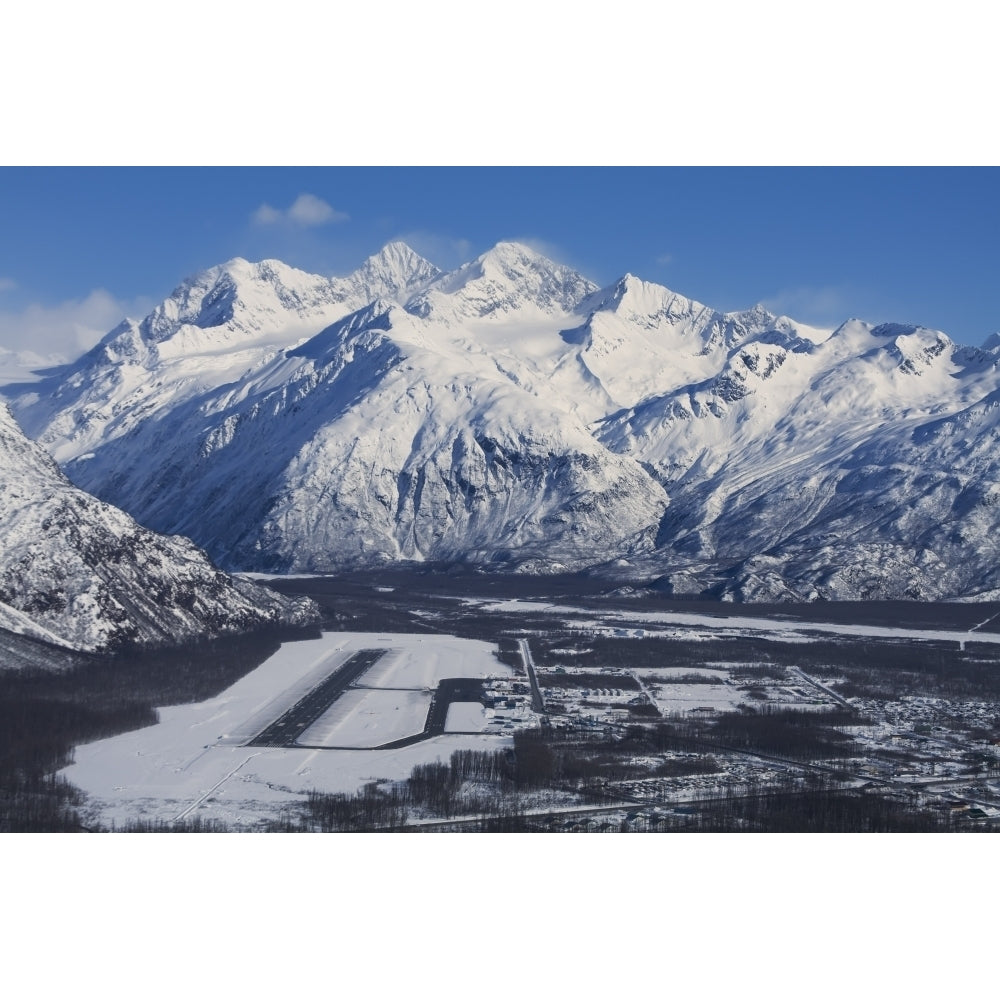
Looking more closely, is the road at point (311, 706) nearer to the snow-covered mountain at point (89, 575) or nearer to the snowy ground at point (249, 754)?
the snowy ground at point (249, 754)

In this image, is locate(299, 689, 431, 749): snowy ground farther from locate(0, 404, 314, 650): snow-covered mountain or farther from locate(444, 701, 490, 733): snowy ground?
locate(0, 404, 314, 650): snow-covered mountain

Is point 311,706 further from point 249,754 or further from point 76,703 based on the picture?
point 249,754

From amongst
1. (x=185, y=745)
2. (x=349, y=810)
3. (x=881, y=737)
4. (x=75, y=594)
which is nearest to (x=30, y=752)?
(x=185, y=745)

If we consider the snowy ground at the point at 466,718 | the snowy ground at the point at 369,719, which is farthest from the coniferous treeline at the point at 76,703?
the snowy ground at the point at 466,718

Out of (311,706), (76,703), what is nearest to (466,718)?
(311,706)

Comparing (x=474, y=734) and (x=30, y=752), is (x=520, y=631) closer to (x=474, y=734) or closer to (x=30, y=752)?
(x=474, y=734)

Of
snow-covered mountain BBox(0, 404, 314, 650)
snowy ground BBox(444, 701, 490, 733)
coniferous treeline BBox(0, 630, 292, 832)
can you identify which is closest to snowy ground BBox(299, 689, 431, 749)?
snowy ground BBox(444, 701, 490, 733)
